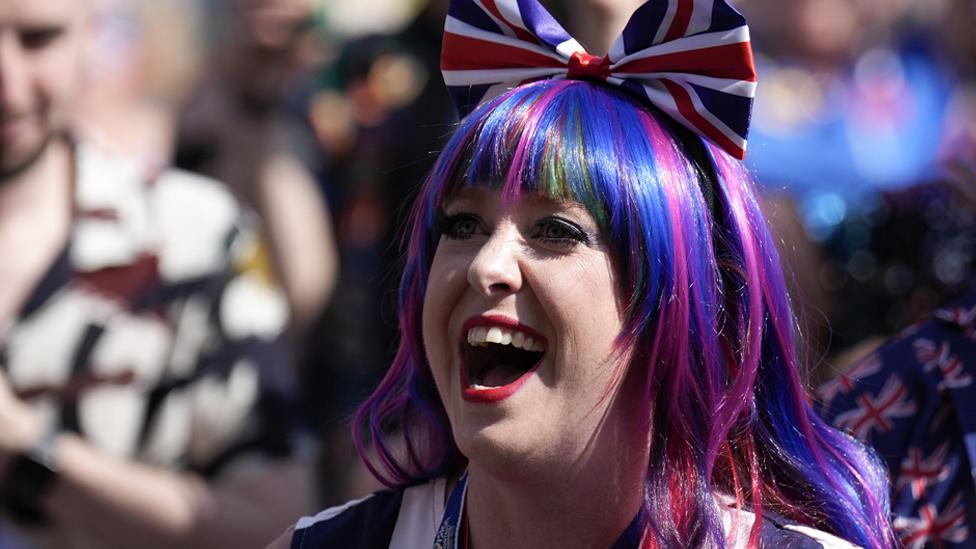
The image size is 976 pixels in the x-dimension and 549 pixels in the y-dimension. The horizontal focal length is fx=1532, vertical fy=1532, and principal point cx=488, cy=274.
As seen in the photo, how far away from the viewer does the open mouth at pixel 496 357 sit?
2.06 m

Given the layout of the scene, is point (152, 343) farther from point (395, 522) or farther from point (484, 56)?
point (484, 56)

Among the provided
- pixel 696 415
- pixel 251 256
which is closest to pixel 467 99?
pixel 696 415

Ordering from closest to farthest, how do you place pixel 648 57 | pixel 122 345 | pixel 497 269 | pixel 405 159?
pixel 497 269 → pixel 648 57 → pixel 122 345 → pixel 405 159

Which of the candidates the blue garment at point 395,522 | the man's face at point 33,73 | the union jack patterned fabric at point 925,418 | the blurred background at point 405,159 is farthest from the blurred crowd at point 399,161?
the blue garment at point 395,522

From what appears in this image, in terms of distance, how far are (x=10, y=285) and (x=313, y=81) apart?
2.02m

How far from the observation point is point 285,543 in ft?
7.72

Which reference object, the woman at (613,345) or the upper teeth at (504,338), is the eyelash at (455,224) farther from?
the upper teeth at (504,338)

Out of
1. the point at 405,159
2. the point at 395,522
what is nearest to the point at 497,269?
the point at 395,522

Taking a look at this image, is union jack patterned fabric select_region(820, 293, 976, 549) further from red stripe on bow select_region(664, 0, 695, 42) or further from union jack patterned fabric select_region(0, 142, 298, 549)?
union jack patterned fabric select_region(0, 142, 298, 549)

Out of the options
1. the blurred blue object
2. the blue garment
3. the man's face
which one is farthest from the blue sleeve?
the blurred blue object

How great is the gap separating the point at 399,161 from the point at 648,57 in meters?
2.33

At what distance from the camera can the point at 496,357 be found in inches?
85.2

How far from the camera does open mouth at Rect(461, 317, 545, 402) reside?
6.76ft

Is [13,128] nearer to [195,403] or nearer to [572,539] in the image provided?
[195,403]
